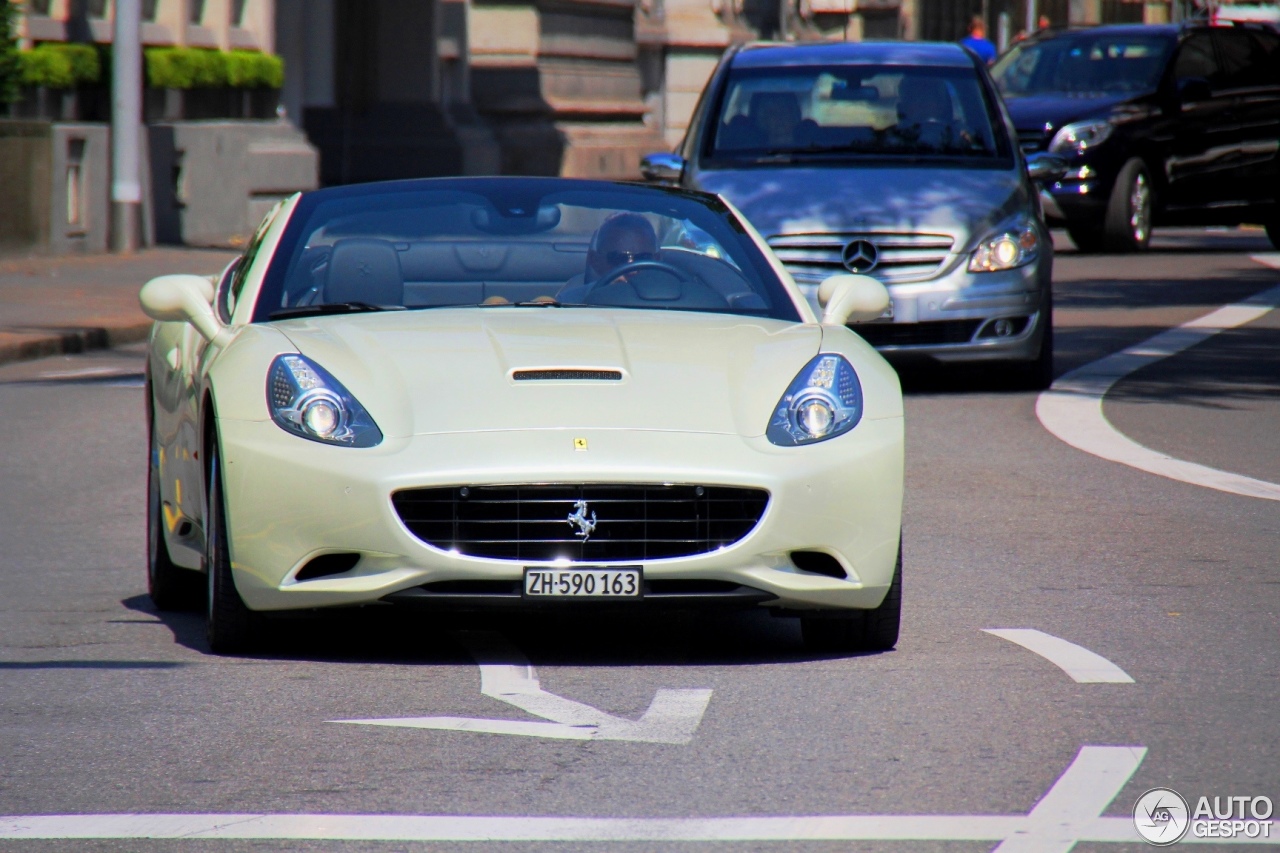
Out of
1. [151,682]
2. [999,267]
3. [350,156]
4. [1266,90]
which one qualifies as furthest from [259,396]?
[350,156]

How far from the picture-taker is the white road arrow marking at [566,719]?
17.3ft

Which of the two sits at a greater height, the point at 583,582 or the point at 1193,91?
the point at 1193,91

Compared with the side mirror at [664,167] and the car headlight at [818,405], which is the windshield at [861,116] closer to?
the side mirror at [664,167]

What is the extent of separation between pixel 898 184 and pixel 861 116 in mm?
1107

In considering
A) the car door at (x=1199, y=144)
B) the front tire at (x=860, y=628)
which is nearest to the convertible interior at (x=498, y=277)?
the front tire at (x=860, y=628)

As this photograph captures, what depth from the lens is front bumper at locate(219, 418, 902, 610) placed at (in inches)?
228

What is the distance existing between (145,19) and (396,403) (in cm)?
2017

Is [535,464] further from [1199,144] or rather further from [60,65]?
[1199,144]

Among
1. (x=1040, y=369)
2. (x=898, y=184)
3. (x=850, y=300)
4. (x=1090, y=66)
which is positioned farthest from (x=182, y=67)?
(x=850, y=300)

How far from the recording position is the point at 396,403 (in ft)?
19.5

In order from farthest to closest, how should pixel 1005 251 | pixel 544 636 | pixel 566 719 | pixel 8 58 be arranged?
pixel 8 58
pixel 1005 251
pixel 544 636
pixel 566 719

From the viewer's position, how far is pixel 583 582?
5.86m

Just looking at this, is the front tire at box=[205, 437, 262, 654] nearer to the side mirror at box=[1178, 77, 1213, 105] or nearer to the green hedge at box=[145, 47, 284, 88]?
the side mirror at box=[1178, 77, 1213, 105]

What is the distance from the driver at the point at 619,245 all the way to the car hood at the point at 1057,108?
15129 mm
